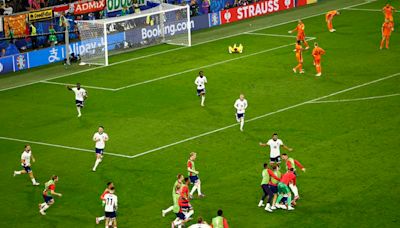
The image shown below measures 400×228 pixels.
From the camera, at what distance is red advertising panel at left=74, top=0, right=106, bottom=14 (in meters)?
70.6

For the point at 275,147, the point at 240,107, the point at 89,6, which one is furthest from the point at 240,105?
the point at 89,6

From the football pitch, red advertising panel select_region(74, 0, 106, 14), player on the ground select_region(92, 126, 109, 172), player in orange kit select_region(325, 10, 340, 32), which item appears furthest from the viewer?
red advertising panel select_region(74, 0, 106, 14)

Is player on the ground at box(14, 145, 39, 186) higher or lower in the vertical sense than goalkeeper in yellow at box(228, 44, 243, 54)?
lower

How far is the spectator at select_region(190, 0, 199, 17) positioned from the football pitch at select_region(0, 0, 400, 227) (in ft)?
9.86

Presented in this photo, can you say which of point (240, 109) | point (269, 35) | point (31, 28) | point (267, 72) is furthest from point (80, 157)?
point (269, 35)

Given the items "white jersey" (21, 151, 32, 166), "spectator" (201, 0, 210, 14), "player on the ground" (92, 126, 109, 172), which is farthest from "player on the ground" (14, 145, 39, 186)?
"spectator" (201, 0, 210, 14)

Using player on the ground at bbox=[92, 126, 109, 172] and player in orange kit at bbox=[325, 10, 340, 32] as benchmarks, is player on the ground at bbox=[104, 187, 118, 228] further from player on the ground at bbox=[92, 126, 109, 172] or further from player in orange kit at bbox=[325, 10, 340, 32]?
player in orange kit at bbox=[325, 10, 340, 32]

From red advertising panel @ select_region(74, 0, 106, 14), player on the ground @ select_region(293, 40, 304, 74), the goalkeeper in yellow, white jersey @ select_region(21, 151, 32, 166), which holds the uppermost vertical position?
red advertising panel @ select_region(74, 0, 106, 14)

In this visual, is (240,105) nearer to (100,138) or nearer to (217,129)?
(217,129)

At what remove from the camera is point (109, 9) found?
7094cm

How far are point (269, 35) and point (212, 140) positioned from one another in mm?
24855

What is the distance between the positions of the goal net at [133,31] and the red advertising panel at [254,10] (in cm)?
496

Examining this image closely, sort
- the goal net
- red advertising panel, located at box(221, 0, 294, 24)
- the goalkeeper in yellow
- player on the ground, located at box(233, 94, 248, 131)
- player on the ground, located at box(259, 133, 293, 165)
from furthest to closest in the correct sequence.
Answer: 1. red advertising panel, located at box(221, 0, 294, 24)
2. the goalkeeper in yellow
3. the goal net
4. player on the ground, located at box(233, 94, 248, 131)
5. player on the ground, located at box(259, 133, 293, 165)

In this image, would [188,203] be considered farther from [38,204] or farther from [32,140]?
[32,140]
